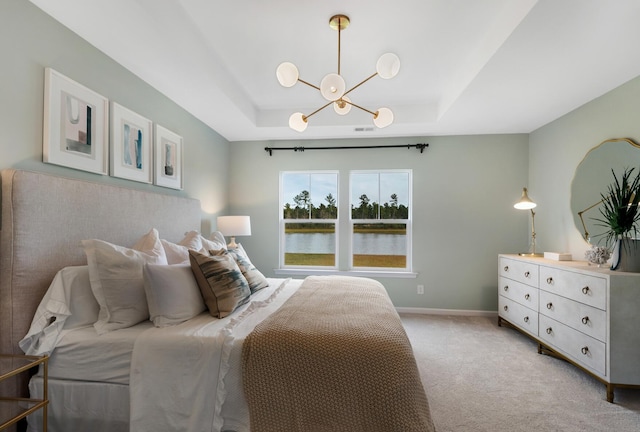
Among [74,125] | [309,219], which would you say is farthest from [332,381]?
[309,219]

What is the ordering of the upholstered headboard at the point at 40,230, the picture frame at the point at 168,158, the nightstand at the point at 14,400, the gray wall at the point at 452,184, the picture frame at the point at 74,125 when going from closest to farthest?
the nightstand at the point at 14,400, the upholstered headboard at the point at 40,230, the picture frame at the point at 74,125, the picture frame at the point at 168,158, the gray wall at the point at 452,184

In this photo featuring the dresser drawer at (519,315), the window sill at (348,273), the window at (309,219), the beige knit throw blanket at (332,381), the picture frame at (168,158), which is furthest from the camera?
the window at (309,219)

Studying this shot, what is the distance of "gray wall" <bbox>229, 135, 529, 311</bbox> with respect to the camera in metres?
4.24

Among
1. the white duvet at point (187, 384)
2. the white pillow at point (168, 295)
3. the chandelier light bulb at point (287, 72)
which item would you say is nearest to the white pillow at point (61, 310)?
the white pillow at point (168, 295)

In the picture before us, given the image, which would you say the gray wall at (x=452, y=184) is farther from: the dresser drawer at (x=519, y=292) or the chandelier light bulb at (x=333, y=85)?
the chandelier light bulb at (x=333, y=85)

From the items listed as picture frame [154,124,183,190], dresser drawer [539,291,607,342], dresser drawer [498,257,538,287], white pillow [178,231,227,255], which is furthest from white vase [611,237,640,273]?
picture frame [154,124,183,190]

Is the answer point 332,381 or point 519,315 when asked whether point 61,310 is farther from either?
point 519,315

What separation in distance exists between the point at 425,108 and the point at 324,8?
81.8 inches

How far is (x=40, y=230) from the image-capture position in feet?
5.71

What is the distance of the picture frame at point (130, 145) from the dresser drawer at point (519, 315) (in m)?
3.82

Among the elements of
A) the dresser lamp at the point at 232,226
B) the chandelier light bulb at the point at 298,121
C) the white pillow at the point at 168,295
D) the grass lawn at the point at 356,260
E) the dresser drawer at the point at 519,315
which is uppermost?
the chandelier light bulb at the point at 298,121

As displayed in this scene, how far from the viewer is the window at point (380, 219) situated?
14.8 feet

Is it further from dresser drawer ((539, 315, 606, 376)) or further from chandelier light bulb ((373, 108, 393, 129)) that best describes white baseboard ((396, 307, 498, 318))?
chandelier light bulb ((373, 108, 393, 129))

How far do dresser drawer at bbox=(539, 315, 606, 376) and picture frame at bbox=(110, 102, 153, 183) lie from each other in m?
3.73
